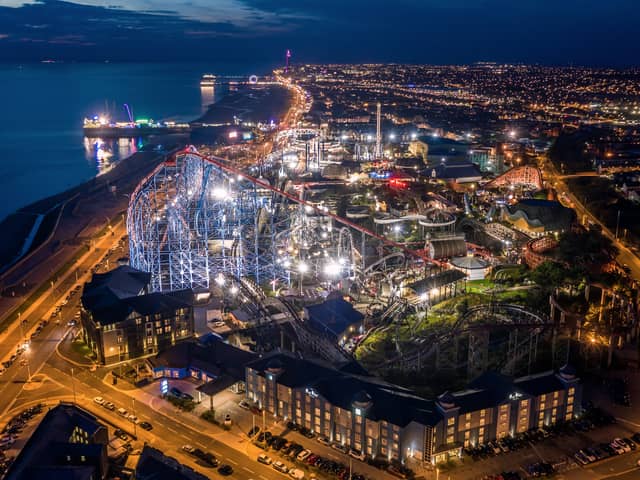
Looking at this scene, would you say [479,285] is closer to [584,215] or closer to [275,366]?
[275,366]

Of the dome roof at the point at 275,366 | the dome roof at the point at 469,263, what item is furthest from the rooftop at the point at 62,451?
the dome roof at the point at 469,263

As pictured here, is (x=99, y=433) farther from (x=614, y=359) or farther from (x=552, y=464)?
(x=614, y=359)

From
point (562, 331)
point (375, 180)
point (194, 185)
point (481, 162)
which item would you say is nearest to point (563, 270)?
point (562, 331)

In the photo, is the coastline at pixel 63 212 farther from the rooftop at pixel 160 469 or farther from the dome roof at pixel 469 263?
the dome roof at pixel 469 263

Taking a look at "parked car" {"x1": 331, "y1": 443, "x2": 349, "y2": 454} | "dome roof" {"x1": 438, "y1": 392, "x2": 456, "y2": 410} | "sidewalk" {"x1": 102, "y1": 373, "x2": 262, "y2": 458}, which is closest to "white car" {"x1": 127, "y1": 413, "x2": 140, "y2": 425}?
"sidewalk" {"x1": 102, "y1": 373, "x2": 262, "y2": 458}

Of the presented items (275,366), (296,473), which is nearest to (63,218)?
(275,366)

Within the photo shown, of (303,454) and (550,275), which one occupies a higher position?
(550,275)

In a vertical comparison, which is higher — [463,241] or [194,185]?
[194,185]
